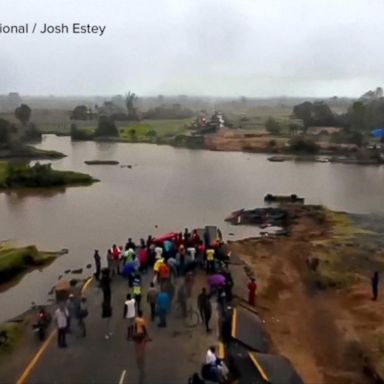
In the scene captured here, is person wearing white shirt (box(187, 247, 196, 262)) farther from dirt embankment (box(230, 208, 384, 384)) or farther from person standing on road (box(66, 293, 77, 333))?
person standing on road (box(66, 293, 77, 333))

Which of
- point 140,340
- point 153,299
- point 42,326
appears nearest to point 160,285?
point 153,299

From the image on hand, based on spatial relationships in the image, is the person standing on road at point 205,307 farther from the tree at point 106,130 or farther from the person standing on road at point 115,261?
the tree at point 106,130

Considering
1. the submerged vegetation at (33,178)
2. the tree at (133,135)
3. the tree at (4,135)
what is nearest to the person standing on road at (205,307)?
the submerged vegetation at (33,178)

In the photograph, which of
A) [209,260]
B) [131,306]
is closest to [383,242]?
[209,260]

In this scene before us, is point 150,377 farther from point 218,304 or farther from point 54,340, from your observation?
point 218,304

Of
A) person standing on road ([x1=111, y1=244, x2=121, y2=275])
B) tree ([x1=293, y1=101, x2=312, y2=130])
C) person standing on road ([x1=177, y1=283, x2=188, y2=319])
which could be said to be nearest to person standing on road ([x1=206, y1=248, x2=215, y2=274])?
person standing on road ([x1=111, y1=244, x2=121, y2=275])

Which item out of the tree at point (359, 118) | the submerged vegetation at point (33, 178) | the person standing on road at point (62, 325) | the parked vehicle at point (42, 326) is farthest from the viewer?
the tree at point (359, 118)

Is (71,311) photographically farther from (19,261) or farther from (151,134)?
(151,134)
